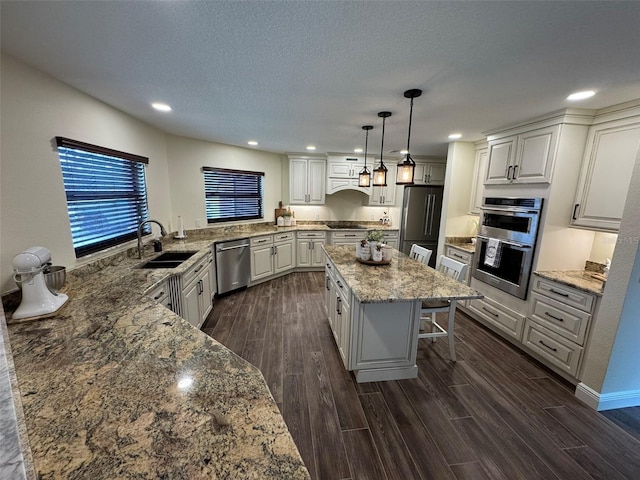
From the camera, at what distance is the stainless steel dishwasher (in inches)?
145

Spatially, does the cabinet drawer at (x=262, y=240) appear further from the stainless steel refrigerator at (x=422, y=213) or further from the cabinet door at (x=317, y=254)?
the stainless steel refrigerator at (x=422, y=213)

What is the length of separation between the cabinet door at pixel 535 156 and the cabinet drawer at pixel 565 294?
0.98 meters

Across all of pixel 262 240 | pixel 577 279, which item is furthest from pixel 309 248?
pixel 577 279

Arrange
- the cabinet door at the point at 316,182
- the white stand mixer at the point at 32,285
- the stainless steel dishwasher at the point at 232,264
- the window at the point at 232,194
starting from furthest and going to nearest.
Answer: the cabinet door at the point at 316,182
the window at the point at 232,194
the stainless steel dishwasher at the point at 232,264
the white stand mixer at the point at 32,285

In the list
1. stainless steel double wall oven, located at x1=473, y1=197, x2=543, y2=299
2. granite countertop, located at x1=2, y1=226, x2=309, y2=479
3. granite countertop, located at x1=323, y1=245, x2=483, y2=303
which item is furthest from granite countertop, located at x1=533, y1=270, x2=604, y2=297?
granite countertop, located at x1=2, y1=226, x2=309, y2=479

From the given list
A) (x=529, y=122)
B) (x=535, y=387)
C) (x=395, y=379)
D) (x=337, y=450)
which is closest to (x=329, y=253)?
(x=395, y=379)

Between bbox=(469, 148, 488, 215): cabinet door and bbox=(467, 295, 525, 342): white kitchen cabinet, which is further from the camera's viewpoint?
bbox=(469, 148, 488, 215): cabinet door

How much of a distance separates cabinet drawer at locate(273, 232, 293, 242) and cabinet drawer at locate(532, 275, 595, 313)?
11.9ft

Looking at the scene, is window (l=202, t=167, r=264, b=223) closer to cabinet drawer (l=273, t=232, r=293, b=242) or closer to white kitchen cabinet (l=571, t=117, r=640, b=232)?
cabinet drawer (l=273, t=232, r=293, b=242)

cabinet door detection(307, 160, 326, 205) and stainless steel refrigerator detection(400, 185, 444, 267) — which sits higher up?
cabinet door detection(307, 160, 326, 205)

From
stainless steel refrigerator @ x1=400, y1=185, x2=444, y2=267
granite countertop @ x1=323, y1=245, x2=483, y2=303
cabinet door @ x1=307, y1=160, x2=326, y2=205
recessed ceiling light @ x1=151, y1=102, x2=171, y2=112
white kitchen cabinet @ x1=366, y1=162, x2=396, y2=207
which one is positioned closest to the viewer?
granite countertop @ x1=323, y1=245, x2=483, y2=303

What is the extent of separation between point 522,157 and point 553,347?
74.7 inches

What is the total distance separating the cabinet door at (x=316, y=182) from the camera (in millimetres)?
5176


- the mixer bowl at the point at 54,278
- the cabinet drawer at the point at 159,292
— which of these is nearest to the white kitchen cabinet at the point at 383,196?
the cabinet drawer at the point at 159,292
